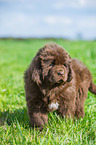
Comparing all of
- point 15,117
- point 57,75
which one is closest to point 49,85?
point 57,75

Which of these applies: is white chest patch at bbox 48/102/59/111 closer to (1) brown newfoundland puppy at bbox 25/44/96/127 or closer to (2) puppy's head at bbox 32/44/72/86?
(1) brown newfoundland puppy at bbox 25/44/96/127

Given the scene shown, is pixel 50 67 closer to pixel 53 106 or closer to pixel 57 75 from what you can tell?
pixel 57 75

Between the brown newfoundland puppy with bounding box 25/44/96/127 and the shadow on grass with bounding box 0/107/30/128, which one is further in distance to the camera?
the shadow on grass with bounding box 0/107/30/128

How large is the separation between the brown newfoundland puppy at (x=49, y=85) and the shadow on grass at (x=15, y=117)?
0.87ft

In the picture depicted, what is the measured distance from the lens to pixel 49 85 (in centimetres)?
253

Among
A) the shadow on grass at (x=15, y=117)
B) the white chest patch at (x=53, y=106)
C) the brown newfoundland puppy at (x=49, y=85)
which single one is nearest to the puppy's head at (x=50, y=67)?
the brown newfoundland puppy at (x=49, y=85)

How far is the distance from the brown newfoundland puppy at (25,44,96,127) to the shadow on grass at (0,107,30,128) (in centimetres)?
27

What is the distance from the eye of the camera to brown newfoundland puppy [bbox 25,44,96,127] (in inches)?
95.7

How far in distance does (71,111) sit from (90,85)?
723mm

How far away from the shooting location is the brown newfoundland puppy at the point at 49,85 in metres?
2.43

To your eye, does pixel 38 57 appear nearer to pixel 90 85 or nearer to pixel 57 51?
pixel 57 51

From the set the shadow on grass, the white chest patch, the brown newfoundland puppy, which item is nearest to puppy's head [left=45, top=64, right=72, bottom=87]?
the brown newfoundland puppy

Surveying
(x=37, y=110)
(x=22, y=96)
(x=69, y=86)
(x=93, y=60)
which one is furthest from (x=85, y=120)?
(x=93, y=60)

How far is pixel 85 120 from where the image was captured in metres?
2.72
